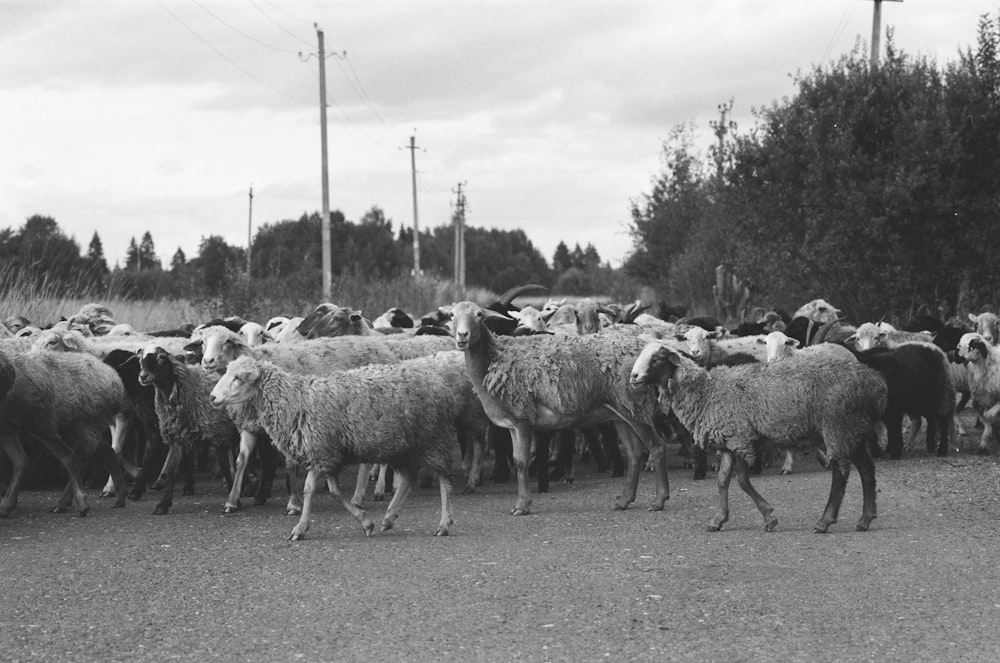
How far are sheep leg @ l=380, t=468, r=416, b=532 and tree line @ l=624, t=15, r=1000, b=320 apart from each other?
59.2ft

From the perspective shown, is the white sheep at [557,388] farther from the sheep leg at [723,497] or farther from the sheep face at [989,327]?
the sheep face at [989,327]

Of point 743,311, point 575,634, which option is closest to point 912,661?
point 575,634

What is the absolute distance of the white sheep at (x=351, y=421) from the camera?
11023mm

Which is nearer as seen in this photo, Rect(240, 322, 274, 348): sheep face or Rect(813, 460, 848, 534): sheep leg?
Rect(813, 460, 848, 534): sheep leg

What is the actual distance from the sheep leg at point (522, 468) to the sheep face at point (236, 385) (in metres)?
2.70

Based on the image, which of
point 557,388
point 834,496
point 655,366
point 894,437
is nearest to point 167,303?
point 894,437

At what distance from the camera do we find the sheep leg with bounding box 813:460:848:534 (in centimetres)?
→ 1090

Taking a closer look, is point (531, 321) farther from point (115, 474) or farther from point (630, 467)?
point (115, 474)

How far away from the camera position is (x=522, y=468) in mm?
12523

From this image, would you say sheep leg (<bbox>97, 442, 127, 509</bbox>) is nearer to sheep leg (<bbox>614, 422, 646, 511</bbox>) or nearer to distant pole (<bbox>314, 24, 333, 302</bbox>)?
sheep leg (<bbox>614, 422, 646, 511</bbox>)

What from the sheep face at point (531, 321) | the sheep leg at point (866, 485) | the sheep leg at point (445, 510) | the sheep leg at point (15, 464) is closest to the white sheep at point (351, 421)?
the sheep leg at point (445, 510)

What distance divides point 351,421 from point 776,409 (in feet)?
11.9

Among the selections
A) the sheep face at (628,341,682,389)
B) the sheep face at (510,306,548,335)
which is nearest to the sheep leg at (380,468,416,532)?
the sheep face at (628,341,682,389)

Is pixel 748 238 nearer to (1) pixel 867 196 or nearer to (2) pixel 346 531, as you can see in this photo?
(1) pixel 867 196
